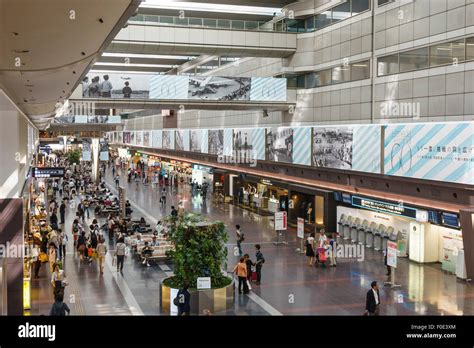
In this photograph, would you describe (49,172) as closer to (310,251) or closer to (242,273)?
(310,251)

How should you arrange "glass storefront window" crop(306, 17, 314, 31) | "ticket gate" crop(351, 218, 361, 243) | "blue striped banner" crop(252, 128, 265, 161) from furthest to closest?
"glass storefront window" crop(306, 17, 314, 31) < "blue striped banner" crop(252, 128, 265, 161) < "ticket gate" crop(351, 218, 361, 243)

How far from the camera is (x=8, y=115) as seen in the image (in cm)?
1662

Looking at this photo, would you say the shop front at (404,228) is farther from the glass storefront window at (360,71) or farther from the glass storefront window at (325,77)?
the glass storefront window at (325,77)

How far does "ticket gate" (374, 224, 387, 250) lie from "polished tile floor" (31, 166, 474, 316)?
1.28ft

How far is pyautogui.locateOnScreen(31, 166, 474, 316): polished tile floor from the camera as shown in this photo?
44.6ft

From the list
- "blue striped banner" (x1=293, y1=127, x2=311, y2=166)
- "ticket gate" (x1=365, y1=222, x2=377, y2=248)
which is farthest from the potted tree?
"blue striped banner" (x1=293, y1=127, x2=311, y2=166)

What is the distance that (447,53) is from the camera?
19.9m

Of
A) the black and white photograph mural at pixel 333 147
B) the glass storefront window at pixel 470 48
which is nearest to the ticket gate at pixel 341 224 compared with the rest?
the black and white photograph mural at pixel 333 147

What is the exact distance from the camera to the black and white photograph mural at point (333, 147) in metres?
21.6

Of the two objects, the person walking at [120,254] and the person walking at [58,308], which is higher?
the person walking at [58,308]

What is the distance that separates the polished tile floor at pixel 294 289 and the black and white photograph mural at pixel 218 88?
10281mm

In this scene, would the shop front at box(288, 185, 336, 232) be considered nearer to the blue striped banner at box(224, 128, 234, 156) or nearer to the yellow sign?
the blue striped banner at box(224, 128, 234, 156)
